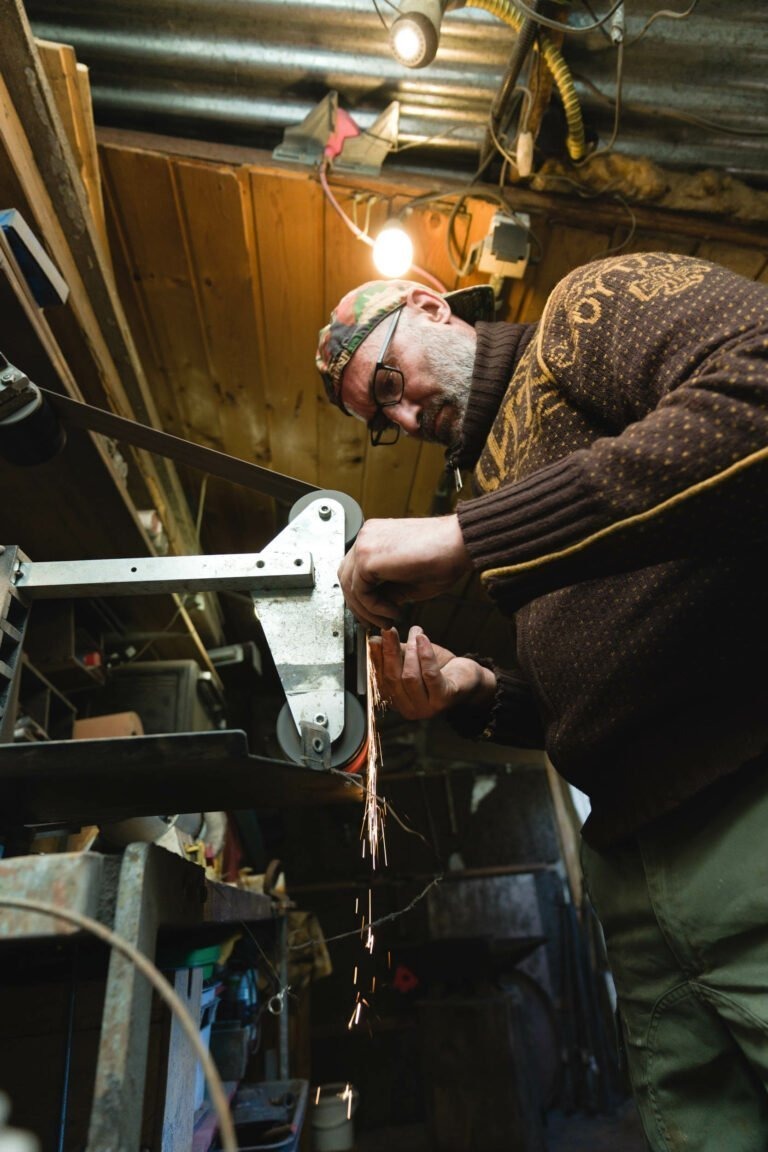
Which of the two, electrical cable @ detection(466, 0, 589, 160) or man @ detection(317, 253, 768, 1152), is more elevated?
electrical cable @ detection(466, 0, 589, 160)

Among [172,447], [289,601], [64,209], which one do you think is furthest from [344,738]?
[64,209]

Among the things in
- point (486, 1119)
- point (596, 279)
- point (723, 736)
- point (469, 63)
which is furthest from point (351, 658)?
point (486, 1119)

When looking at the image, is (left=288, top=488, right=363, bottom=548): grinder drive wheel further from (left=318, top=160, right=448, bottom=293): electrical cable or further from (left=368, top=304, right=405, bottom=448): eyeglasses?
(left=318, top=160, right=448, bottom=293): electrical cable

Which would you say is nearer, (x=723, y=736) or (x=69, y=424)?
(x=723, y=736)

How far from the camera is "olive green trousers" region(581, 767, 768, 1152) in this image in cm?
87

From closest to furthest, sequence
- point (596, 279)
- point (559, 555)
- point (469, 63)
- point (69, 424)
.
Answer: point (559, 555) < point (596, 279) < point (69, 424) < point (469, 63)

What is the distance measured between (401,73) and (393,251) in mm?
441

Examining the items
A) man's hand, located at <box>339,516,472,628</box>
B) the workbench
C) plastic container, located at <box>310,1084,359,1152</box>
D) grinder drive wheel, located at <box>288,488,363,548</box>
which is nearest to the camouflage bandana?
grinder drive wheel, located at <box>288,488,363,548</box>

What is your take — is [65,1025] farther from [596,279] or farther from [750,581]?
[596,279]

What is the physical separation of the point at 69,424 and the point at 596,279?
1.01 meters

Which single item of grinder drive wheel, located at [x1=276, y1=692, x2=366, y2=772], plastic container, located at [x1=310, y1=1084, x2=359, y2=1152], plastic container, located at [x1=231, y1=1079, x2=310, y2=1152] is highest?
grinder drive wheel, located at [x1=276, y1=692, x2=366, y2=772]

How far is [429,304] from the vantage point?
5.47ft

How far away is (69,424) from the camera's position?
129cm

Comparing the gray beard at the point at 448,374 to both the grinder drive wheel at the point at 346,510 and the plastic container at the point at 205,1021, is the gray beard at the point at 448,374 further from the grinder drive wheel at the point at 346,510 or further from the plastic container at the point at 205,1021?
the plastic container at the point at 205,1021
